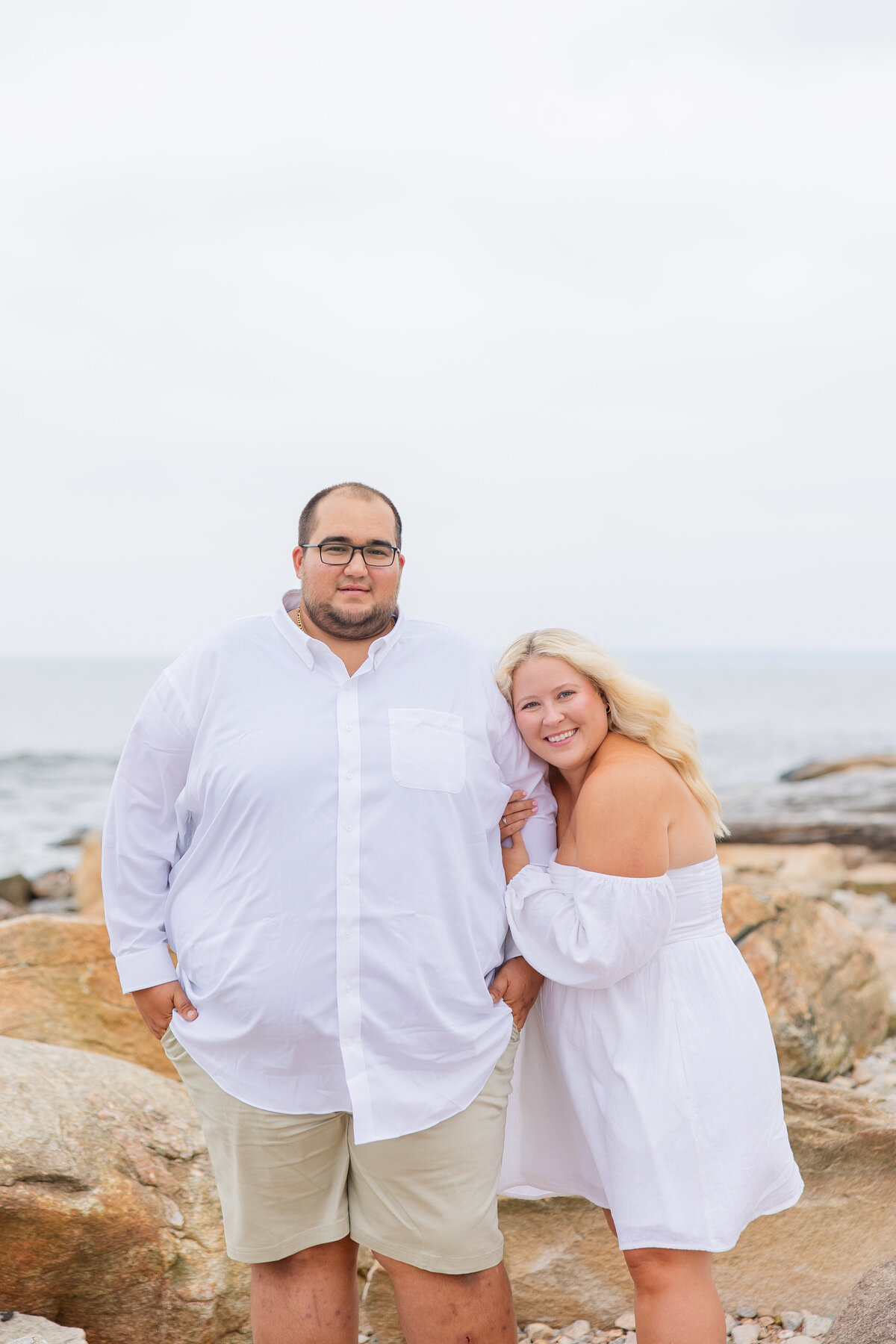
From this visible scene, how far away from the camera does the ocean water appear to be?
76.4 ft

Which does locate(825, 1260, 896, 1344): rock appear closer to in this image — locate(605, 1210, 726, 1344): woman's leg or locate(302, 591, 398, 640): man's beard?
locate(605, 1210, 726, 1344): woman's leg

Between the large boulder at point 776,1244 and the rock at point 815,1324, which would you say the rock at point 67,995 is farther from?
the rock at point 815,1324

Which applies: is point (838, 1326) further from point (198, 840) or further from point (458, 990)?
point (198, 840)

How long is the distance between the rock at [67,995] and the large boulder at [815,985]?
266 cm

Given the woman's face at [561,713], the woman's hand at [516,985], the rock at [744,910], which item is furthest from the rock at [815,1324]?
the woman's face at [561,713]

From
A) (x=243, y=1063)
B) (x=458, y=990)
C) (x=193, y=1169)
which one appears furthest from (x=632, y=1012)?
(x=193, y=1169)

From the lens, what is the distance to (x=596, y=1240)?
3.63 m

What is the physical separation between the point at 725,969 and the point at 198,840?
4.81ft

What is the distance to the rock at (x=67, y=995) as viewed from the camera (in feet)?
14.5

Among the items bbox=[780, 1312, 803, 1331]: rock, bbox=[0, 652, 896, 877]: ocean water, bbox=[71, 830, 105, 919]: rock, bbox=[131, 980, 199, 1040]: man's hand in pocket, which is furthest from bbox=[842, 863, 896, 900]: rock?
bbox=[131, 980, 199, 1040]: man's hand in pocket

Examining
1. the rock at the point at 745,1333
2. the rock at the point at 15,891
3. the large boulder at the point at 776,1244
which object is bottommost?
the rock at the point at 15,891

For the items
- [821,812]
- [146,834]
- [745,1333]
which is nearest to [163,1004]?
[146,834]

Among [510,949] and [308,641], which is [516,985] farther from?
[308,641]

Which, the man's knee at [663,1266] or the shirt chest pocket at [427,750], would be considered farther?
the shirt chest pocket at [427,750]
